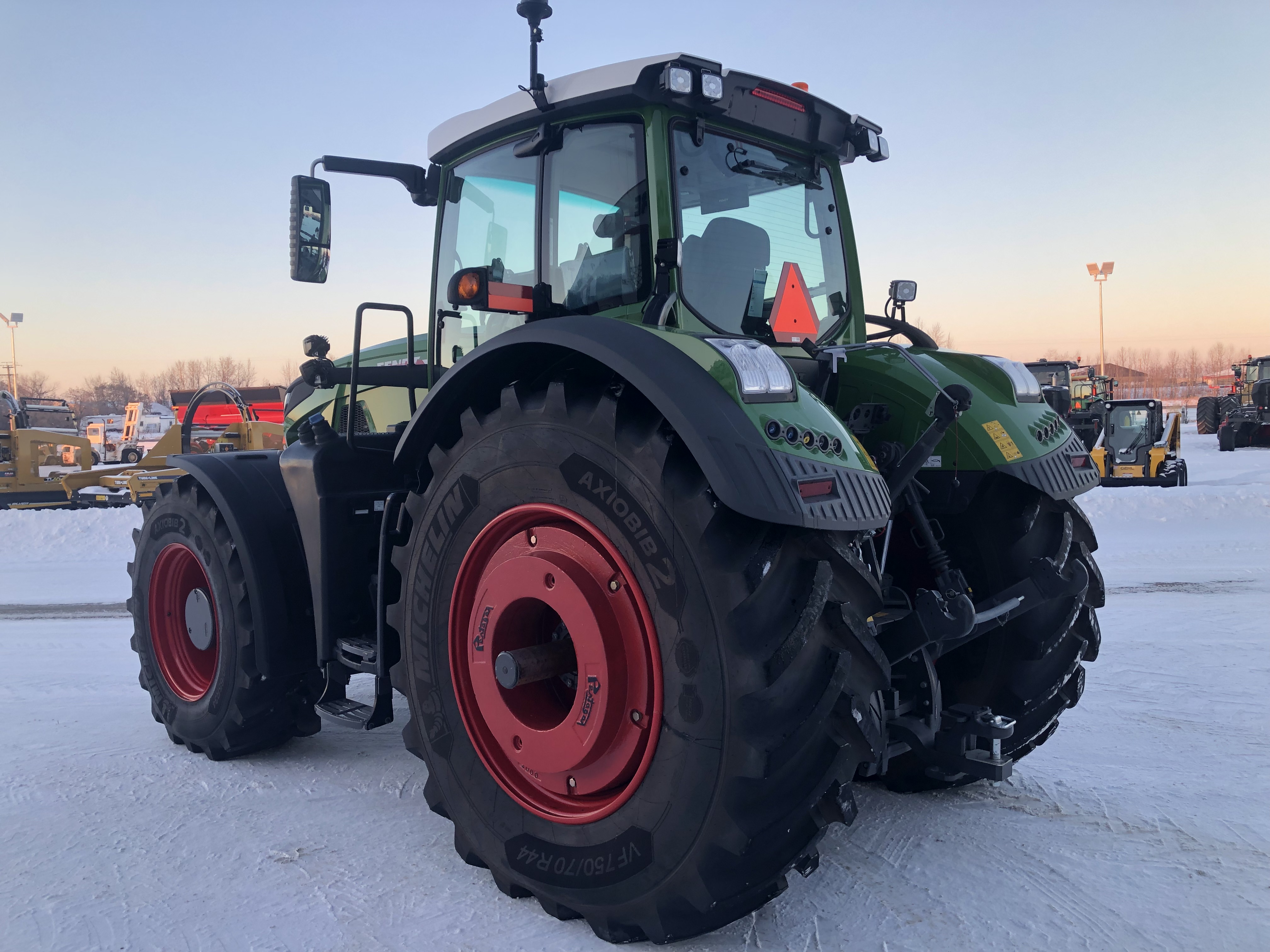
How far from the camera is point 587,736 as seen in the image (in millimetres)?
2354

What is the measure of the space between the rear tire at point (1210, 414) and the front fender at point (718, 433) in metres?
37.7

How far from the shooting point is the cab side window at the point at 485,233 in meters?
3.28

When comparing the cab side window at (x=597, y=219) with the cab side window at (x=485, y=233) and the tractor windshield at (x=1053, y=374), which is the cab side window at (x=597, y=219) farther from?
the tractor windshield at (x=1053, y=374)

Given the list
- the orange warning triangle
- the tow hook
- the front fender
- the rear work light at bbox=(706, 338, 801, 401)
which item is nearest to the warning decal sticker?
the orange warning triangle

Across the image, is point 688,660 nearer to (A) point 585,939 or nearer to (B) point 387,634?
(A) point 585,939

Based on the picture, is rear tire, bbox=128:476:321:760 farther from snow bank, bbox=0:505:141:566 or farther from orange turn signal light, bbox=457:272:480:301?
snow bank, bbox=0:505:141:566

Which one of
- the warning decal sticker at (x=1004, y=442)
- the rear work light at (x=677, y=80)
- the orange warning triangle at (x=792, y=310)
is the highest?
the rear work light at (x=677, y=80)

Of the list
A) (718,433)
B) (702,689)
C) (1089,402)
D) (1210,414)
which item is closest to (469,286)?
(718,433)

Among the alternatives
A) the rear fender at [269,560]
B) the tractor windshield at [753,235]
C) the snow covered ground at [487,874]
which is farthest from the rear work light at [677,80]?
the snow covered ground at [487,874]

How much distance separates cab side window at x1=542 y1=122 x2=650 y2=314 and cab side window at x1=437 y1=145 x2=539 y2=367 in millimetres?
109

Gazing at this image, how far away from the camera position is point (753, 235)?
318 cm

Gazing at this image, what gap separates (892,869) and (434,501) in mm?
1758

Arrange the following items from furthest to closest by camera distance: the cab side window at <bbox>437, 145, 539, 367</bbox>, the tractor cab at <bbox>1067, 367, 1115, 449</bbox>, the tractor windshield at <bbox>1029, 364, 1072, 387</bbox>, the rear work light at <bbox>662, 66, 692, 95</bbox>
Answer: the tractor windshield at <bbox>1029, 364, 1072, 387</bbox>
the tractor cab at <bbox>1067, 367, 1115, 449</bbox>
the cab side window at <bbox>437, 145, 539, 367</bbox>
the rear work light at <bbox>662, 66, 692, 95</bbox>

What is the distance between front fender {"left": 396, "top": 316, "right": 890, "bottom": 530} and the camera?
206 cm
